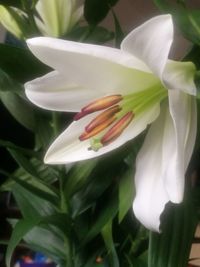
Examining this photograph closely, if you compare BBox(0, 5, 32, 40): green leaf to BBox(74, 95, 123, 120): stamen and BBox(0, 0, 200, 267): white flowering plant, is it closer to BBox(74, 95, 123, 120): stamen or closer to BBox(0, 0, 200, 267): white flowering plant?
BBox(0, 0, 200, 267): white flowering plant

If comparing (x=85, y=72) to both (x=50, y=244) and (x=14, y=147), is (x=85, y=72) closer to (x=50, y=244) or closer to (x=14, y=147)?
(x=14, y=147)

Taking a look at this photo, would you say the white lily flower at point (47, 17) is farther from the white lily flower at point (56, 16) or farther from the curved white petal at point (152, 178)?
the curved white petal at point (152, 178)

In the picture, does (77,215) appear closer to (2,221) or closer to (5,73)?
(5,73)

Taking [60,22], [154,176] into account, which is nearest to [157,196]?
[154,176]

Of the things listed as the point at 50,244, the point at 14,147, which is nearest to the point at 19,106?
the point at 14,147

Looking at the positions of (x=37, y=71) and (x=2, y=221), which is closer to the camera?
(x=37, y=71)

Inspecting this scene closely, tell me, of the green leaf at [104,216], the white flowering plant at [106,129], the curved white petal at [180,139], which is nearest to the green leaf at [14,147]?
the white flowering plant at [106,129]

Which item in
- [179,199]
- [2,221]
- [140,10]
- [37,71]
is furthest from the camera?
[140,10]

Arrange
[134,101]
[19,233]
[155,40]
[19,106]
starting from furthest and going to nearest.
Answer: [19,106]
[19,233]
[134,101]
[155,40]
